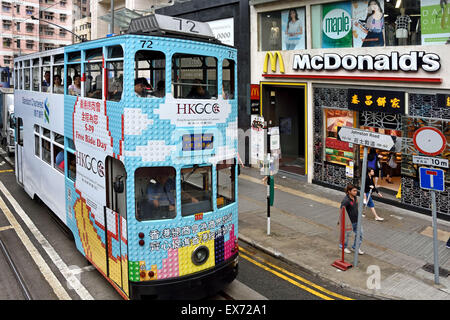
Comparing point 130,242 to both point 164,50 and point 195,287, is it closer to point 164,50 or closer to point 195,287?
point 195,287

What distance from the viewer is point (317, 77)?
14508 mm

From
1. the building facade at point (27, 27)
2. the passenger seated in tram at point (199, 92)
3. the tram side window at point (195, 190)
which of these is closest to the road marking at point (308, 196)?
the tram side window at point (195, 190)

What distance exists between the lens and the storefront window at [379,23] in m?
11.4

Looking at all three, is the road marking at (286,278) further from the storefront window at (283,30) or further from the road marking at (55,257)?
the storefront window at (283,30)

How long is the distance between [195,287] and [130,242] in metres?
1.19

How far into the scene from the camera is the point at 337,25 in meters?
14.2

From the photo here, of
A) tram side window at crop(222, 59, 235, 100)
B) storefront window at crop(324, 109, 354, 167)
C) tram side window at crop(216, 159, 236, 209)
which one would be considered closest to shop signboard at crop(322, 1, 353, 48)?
storefront window at crop(324, 109, 354, 167)

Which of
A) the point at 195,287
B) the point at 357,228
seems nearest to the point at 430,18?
the point at 357,228

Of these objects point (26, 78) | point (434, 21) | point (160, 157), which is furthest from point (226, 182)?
point (434, 21)

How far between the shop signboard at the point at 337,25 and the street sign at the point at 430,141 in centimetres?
680

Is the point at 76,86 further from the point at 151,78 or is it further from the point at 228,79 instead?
the point at 228,79

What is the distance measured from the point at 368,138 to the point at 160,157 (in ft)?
14.3

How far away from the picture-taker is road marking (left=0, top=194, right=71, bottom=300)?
7397mm

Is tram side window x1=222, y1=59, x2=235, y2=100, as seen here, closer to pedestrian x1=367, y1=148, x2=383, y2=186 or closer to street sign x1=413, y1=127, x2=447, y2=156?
street sign x1=413, y1=127, x2=447, y2=156
